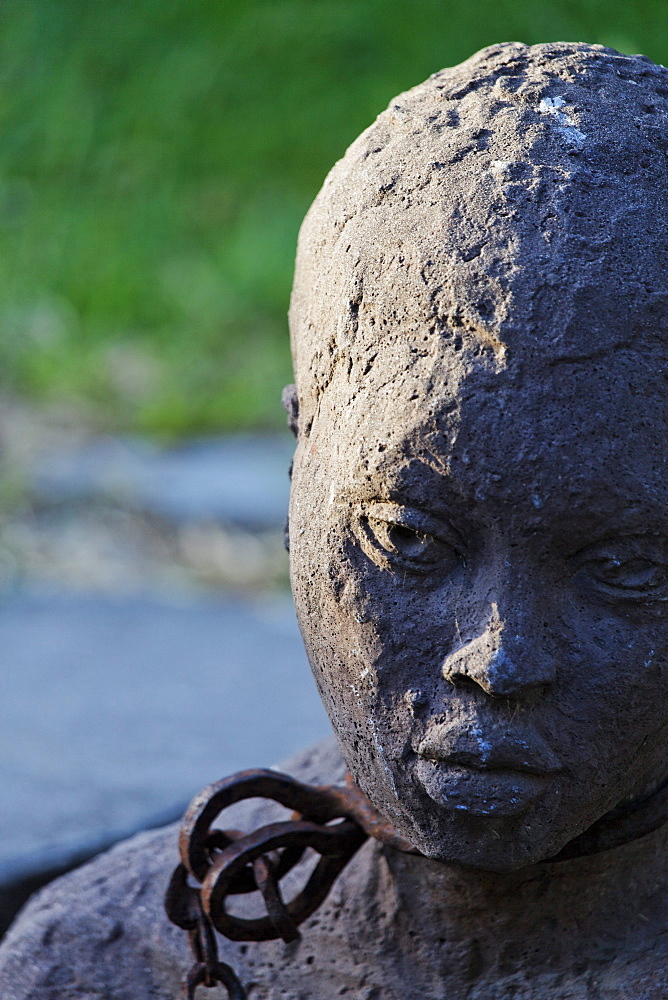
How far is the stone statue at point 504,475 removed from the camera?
127 cm

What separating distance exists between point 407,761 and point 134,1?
489 centimetres

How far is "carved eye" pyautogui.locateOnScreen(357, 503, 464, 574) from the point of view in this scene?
1312 millimetres

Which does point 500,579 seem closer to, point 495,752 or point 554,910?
point 495,752

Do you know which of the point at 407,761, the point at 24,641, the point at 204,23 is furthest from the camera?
the point at 204,23

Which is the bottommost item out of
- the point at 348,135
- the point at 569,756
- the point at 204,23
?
the point at 569,756

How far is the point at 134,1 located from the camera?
5598 mm

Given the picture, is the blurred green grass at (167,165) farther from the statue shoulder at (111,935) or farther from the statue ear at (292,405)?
the statue ear at (292,405)

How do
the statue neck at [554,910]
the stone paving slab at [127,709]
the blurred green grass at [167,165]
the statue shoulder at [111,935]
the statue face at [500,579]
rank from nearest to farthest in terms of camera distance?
the statue face at [500,579]
the statue neck at [554,910]
the statue shoulder at [111,935]
the stone paving slab at [127,709]
the blurred green grass at [167,165]

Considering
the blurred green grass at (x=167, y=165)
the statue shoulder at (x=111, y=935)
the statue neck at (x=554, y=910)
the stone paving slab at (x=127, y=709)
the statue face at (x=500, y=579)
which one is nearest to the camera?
the statue face at (x=500, y=579)

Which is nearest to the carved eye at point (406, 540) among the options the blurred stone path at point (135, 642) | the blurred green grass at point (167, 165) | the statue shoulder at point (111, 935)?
the statue shoulder at point (111, 935)

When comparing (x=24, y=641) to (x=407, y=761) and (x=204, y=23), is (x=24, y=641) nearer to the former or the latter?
(x=407, y=761)

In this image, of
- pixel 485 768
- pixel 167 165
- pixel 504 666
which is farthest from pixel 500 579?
pixel 167 165

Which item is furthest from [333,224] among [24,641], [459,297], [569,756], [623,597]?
[24,641]

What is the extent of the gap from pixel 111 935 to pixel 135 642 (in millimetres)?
1722
